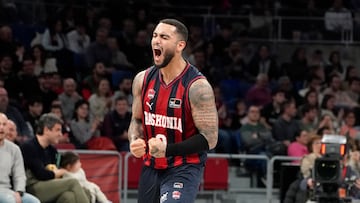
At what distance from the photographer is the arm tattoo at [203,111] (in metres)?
7.60

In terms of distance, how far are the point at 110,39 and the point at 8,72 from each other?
252 centimetres

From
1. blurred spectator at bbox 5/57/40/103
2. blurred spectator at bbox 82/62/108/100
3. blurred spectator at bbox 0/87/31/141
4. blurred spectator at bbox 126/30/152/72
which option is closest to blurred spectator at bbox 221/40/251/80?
blurred spectator at bbox 126/30/152/72

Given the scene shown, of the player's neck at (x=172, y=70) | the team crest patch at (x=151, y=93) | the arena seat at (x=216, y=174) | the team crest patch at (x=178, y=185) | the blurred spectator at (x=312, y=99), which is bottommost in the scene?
the arena seat at (x=216, y=174)

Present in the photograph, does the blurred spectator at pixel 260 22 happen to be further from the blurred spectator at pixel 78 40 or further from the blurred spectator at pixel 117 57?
the blurred spectator at pixel 78 40

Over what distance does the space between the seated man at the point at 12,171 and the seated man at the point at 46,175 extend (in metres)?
0.29

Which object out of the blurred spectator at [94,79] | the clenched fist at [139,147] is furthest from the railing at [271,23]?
the clenched fist at [139,147]

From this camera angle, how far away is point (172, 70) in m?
7.72

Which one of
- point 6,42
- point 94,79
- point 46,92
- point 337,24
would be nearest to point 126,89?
point 94,79

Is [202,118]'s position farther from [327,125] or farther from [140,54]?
[140,54]

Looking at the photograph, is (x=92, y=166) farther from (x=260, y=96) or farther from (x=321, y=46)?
(x=321, y=46)

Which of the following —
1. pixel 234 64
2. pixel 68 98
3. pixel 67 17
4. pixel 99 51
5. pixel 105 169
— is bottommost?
pixel 105 169

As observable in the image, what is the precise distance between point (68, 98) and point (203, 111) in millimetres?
7105

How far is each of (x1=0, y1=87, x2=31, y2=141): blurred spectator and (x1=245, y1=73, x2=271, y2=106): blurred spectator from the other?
15.3 feet

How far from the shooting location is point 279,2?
2005 centimetres
